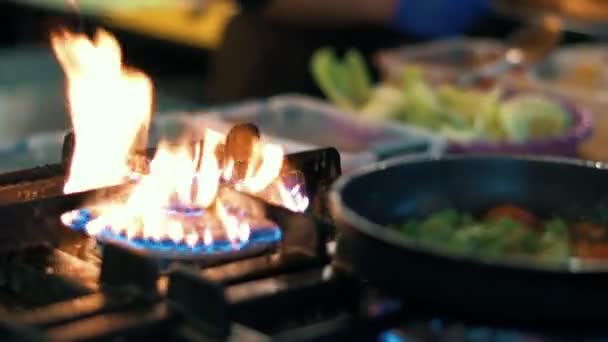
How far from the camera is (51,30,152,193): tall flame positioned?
0.99 meters

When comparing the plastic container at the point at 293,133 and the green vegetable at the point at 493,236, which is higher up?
the green vegetable at the point at 493,236

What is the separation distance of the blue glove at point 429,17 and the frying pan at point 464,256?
162cm

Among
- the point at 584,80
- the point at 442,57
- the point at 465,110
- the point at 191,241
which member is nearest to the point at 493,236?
the point at 191,241

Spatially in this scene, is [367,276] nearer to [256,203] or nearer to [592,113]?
[256,203]

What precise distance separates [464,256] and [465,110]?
3.63 feet

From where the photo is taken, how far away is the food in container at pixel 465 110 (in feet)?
5.28

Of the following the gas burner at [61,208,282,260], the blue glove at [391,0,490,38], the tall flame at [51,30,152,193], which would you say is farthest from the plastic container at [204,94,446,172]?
the blue glove at [391,0,490,38]

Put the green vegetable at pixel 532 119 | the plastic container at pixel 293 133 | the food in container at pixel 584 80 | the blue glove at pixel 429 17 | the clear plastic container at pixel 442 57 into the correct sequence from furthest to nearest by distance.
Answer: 1. the blue glove at pixel 429 17
2. the clear plastic container at pixel 442 57
3. the food in container at pixel 584 80
4. the green vegetable at pixel 532 119
5. the plastic container at pixel 293 133

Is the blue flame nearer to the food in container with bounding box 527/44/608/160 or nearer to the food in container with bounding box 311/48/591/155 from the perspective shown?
the food in container with bounding box 311/48/591/155

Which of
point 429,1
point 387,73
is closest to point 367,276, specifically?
point 387,73

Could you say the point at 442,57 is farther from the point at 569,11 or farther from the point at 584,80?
the point at 569,11

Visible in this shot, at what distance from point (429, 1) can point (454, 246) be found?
1796 mm

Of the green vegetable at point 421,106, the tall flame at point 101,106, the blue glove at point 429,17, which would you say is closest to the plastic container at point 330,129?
the green vegetable at point 421,106

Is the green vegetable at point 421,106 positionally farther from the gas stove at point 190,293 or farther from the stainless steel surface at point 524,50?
the gas stove at point 190,293
